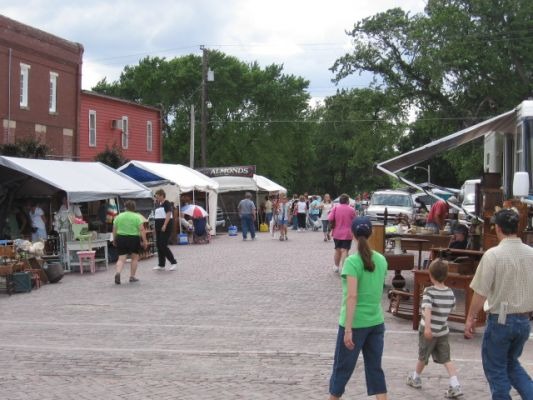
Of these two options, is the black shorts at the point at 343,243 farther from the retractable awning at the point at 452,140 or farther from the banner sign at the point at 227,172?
the banner sign at the point at 227,172

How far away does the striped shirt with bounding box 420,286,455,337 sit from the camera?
730 cm

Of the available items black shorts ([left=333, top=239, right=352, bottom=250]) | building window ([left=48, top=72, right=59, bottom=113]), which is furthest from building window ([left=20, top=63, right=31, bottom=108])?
black shorts ([left=333, top=239, right=352, bottom=250])

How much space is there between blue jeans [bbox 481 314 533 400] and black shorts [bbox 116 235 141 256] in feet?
34.6

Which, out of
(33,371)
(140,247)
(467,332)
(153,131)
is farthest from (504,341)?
(153,131)

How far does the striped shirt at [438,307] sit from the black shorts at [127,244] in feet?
29.6

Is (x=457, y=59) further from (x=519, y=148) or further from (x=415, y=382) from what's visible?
(x=415, y=382)

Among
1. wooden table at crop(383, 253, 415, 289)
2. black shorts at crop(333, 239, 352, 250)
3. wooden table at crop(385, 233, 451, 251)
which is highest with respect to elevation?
wooden table at crop(385, 233, 451, 251)

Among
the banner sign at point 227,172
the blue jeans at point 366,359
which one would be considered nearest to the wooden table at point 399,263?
the blue jeans at point 366,359

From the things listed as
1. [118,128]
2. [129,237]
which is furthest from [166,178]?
[118,128]

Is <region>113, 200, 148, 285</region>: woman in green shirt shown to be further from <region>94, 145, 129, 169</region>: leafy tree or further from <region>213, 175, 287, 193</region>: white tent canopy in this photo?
<region>213, 175, 287, 193</region>: white tent canopy

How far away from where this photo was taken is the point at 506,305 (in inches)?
227

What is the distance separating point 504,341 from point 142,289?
9595 millimetres

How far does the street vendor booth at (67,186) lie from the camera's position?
18.1 m

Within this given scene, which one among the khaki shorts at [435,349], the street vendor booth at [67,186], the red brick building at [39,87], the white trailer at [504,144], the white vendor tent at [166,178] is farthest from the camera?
the red brick building at [39,87]
